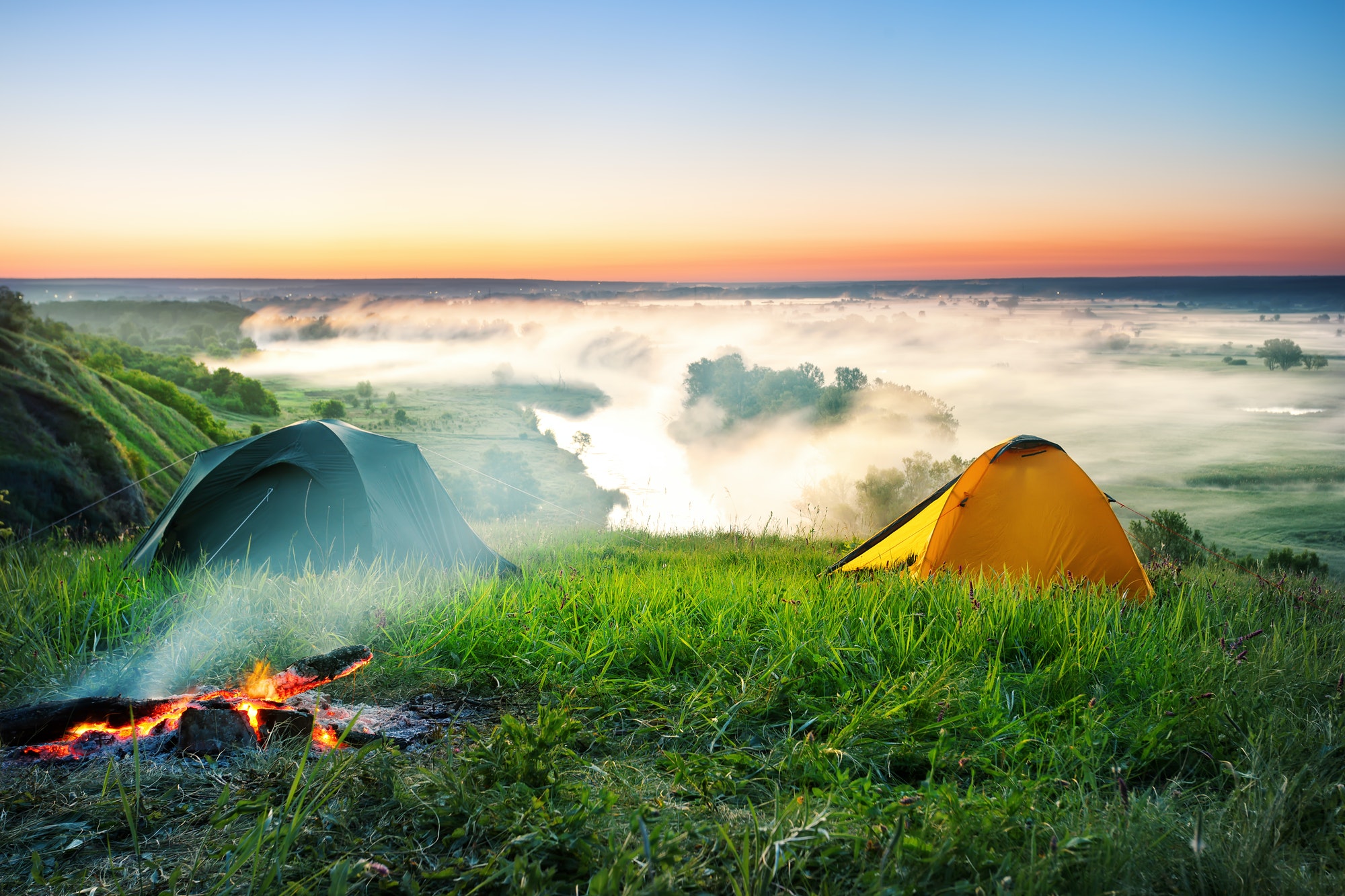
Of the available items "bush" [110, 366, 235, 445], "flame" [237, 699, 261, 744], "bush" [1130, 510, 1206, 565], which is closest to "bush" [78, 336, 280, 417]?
"bush" [110, 366, 235, 445]

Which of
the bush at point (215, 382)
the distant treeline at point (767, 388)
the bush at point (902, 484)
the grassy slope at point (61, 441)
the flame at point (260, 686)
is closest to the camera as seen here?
the flame at point (260, 686)

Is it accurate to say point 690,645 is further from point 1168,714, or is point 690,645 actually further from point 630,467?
point 630,467

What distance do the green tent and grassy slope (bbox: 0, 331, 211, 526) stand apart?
516 centimetres

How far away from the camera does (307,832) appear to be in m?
3.17

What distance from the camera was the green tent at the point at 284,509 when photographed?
25.7ft

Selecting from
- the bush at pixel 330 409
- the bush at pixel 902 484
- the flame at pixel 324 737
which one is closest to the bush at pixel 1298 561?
the bush at pixel 902 484

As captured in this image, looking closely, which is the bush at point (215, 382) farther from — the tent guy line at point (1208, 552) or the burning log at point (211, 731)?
the tent guy line at point (1208, 552)

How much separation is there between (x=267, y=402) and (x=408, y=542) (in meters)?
19.6

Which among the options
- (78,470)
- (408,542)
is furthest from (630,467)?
(408,542)

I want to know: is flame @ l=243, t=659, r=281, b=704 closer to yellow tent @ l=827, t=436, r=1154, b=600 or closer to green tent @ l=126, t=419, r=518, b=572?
green tent @ l=126, t=419, r=518, b=572

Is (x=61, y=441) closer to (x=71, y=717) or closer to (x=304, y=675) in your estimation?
(x=71, y=717)

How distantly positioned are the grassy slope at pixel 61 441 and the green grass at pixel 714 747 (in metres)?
6.05

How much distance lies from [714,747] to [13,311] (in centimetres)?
1799

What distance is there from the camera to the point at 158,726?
Result: 4.23 meters
